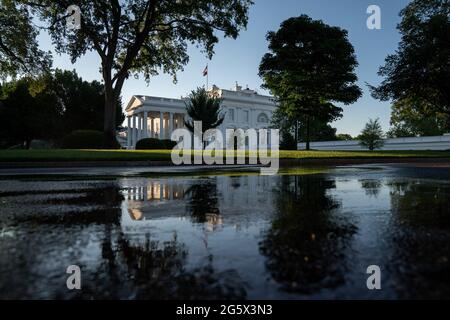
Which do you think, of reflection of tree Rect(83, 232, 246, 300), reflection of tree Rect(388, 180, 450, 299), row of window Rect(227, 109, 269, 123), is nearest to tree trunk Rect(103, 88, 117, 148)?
reflection of tree Rect(388, 180, 450, 299)

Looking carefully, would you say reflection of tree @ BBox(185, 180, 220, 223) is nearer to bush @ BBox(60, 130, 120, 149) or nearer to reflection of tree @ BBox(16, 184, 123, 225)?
reflection of tree @ BBox(16, 184, 123, 225)

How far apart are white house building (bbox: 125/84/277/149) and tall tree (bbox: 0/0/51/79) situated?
4470 centimetres

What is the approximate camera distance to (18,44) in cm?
2444

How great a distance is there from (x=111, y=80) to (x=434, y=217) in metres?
25.5

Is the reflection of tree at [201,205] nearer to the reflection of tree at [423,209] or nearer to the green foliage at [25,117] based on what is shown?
the reflection of tree at [423,209]

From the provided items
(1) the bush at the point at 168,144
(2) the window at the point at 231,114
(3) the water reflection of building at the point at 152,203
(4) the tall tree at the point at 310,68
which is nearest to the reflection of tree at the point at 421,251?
(3) the water reflection of building at the point at 152,203

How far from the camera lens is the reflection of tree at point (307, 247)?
175cm

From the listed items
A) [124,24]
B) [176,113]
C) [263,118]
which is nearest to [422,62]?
[124,24]

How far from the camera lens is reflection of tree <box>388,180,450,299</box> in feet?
5.25

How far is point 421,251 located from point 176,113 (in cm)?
7547

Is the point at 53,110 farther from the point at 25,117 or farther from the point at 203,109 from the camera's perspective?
the point at 203,109

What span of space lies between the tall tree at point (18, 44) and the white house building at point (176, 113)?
4470 cm

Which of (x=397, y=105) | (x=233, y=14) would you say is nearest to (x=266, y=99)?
(x=397, y=105)
